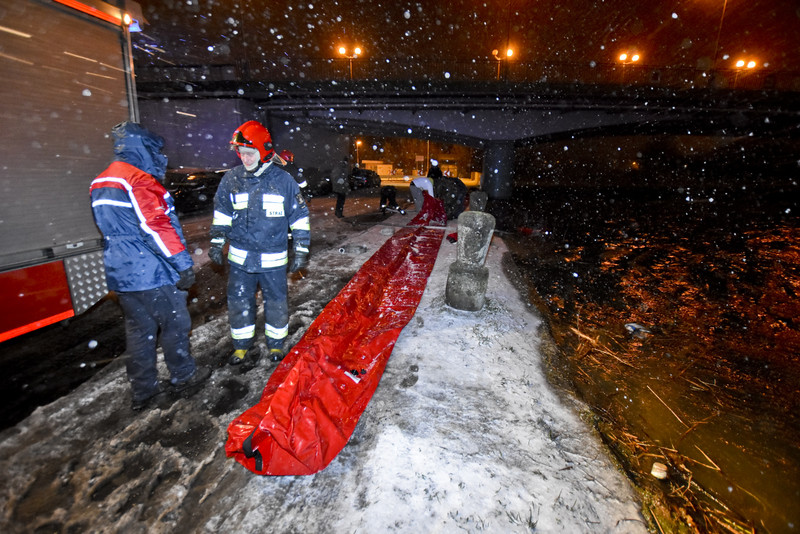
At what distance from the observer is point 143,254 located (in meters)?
2.61

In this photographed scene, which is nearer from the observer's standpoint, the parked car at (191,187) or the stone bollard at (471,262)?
the stone bollard at (471,262)

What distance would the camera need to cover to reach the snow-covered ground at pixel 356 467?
191 centimetres

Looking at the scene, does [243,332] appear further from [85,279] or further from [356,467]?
[356,467]

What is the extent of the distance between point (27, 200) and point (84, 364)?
160cm

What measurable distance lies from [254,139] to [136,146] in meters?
0.82

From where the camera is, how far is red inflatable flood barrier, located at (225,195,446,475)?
7.13ft

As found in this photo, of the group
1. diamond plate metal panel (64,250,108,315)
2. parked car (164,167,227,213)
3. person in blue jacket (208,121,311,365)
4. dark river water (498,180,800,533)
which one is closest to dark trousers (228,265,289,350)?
person in blue jacket (208,121,311,365)

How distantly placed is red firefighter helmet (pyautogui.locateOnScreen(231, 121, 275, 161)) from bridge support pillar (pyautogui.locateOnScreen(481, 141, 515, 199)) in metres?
19.5

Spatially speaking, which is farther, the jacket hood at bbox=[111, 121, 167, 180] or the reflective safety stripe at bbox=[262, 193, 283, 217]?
the reflective safety stripe at bbox=[262, 193, 283, 217]

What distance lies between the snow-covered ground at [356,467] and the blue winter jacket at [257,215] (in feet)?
3.45

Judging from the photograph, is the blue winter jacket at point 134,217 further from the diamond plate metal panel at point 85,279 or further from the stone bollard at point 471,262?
the stone bollard at point 471,262

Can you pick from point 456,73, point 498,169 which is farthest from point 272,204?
point 456,73

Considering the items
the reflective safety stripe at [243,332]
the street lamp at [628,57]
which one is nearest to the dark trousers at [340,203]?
the reflective safety stripe at [243,332]

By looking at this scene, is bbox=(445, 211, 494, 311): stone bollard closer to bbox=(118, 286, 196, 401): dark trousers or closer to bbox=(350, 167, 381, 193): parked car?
bbox=(118, 286, 196, 401): dark trousers
